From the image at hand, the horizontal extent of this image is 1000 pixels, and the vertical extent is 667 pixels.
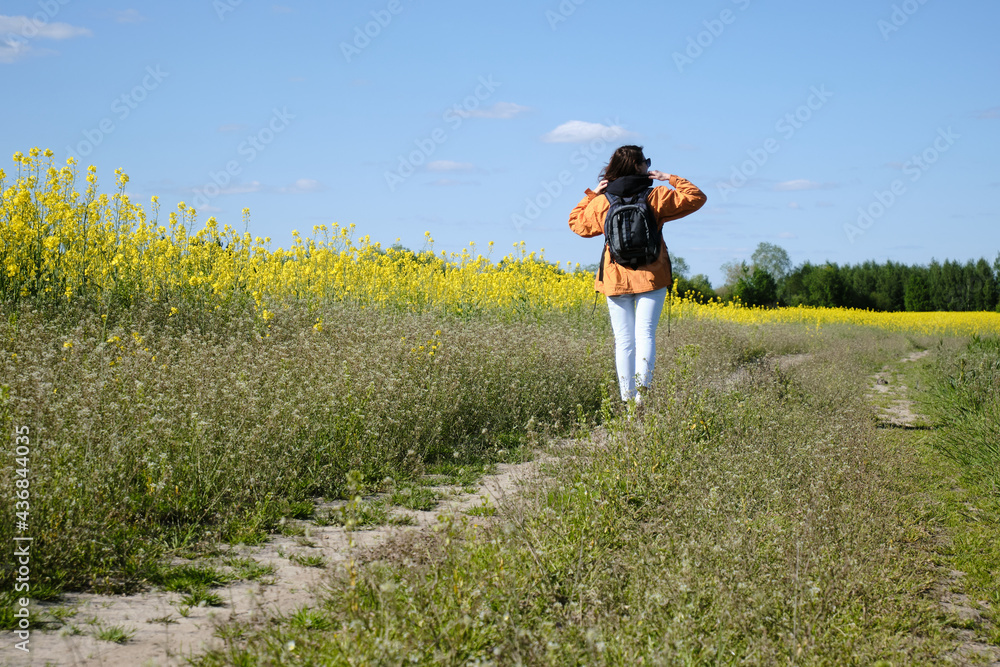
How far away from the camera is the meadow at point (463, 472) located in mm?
2777

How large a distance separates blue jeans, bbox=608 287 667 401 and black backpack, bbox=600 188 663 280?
307 mm

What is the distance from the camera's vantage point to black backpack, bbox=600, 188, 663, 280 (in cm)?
570

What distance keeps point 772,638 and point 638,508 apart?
4.00 feet

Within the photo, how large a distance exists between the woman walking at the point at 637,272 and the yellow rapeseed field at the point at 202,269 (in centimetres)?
371

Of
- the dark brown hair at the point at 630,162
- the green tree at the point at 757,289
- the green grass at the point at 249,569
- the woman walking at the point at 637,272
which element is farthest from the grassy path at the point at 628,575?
the green tree at the point at 757,289

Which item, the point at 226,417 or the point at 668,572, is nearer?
the point at 668,572

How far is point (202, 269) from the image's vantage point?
28.4 feet

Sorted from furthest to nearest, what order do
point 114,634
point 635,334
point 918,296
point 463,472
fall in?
1. point 918,296
2. point 635,334
3. point 463,472
4. point 114,634

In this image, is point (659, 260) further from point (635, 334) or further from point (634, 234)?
point (635, 334)

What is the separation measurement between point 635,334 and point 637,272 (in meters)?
0.52

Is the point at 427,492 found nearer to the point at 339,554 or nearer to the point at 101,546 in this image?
the point at 339,554

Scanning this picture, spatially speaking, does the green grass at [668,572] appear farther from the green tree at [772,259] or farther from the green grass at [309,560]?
the green tree at [772,259]

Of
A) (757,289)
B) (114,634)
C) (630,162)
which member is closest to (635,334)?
(630,162)

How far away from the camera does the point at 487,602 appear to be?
9.05ft
